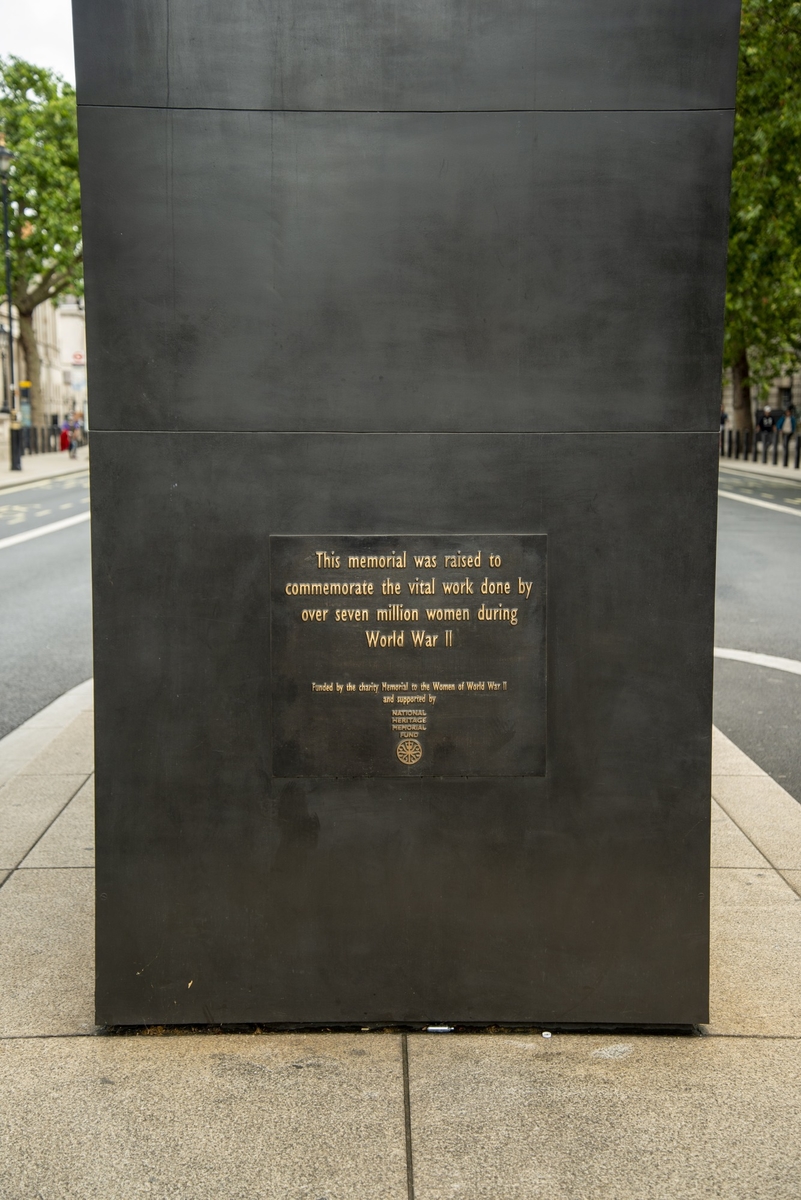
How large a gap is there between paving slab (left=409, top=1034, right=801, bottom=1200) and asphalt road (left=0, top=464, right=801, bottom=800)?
3355mm

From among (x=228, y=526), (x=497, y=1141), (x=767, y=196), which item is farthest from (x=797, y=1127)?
(x=767, y=196)

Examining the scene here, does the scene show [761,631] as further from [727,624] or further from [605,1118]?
[605,1118]

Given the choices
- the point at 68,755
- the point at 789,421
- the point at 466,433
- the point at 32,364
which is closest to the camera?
the point at 466,433

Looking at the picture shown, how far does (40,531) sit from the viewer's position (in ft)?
73.0

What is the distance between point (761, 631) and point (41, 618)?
7.80m

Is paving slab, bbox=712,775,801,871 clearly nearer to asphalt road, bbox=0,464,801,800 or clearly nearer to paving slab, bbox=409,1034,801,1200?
asphalt road, bbox=0,464,801,800

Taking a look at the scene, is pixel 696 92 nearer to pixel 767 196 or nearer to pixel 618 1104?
pixel 618 1104

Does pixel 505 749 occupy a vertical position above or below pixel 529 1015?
above

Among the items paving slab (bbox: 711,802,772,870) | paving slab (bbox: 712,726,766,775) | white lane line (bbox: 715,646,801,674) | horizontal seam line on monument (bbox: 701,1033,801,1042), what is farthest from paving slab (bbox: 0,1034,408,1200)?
white lane line (bbox: 715,646,801,674)

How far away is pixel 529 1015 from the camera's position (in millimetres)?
3812

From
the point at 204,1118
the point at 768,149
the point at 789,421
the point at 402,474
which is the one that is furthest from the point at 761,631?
the point at 789,421

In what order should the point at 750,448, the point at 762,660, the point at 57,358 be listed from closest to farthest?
the point at 762,660 → the point at 750,448 → the point at 57,358

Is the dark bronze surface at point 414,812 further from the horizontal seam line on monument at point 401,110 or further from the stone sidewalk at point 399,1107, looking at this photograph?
the horizontal seam line on monument at point 401,110

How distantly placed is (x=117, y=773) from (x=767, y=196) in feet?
77.6
